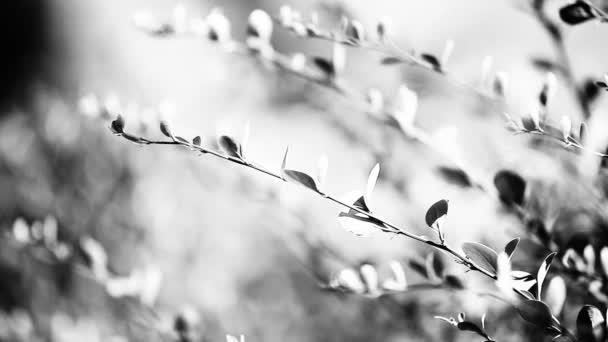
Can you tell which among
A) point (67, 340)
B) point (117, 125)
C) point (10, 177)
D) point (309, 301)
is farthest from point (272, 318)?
point (10, 177)

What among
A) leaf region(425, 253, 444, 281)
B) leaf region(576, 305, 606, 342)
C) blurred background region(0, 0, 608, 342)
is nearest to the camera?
leaf region(576, 305, 606, 342)

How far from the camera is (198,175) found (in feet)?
2.35

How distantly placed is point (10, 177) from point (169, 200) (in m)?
0.37

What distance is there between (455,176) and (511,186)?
0.06 metres

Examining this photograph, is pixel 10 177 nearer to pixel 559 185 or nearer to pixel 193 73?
pixel 193 73

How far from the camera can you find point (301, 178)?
0.76 feet

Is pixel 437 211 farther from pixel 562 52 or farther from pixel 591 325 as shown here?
pixel 562 52

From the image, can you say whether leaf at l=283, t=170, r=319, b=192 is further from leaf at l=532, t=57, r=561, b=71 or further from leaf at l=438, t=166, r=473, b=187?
leaf at l=532, t=57, r=561, b=71

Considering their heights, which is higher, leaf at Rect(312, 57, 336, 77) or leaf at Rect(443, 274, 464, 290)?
leaf at Rect(312, 57, 336, 77)

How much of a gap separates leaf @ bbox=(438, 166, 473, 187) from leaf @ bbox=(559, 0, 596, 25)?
0.13 meters

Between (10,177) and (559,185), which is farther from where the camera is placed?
(10,177)

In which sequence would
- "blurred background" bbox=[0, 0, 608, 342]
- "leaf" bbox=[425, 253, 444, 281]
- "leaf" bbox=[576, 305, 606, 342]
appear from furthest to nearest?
"blurred background" bbox=[0, 0, 608, 342]
"leaf" bbox=[425, 253, 444, 281]
"leaf" bbox=[576, 305, 606, 342]

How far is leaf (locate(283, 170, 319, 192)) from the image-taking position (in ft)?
0.76

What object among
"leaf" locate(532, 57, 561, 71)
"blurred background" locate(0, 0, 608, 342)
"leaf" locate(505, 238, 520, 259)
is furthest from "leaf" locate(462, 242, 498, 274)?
"leaf" locate(532, 57, 561, 71)
